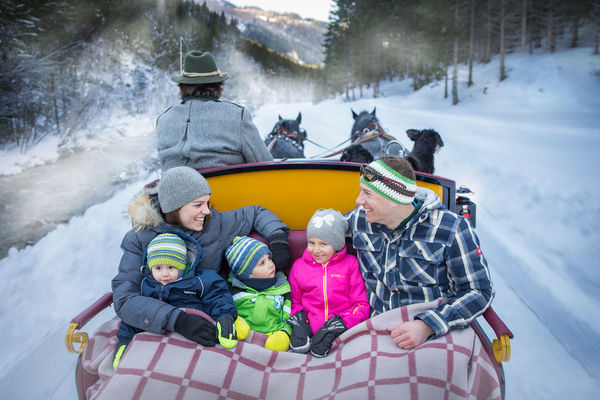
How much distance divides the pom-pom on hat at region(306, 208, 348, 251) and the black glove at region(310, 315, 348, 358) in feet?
1.42

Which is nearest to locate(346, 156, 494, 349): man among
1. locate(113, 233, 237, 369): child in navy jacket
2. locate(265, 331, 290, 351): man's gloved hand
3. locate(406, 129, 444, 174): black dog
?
locate(265, 331, 290, 351): man's gloved hand

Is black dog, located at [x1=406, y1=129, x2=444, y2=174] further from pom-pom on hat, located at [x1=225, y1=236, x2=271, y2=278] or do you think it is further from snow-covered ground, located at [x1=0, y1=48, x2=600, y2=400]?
pom-pom on hat, located at [x1=225, y1=236, x2=271, y2=278]

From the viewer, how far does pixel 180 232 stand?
2029 mm

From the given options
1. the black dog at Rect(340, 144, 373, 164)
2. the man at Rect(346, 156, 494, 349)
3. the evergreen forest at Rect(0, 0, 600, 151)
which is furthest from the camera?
the evergreen forest at Rect(0, 0, 600, 151)

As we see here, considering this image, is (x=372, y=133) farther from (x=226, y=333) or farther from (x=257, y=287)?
(x=226, y=333)

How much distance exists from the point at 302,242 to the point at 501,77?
53.7 feet

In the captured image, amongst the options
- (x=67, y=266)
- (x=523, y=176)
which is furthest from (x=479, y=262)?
(x=523, y=176)

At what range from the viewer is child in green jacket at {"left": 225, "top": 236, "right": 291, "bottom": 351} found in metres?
2.09

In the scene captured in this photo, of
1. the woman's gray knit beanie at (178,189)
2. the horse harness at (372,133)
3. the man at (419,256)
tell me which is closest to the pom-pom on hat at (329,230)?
the man at (419,256)

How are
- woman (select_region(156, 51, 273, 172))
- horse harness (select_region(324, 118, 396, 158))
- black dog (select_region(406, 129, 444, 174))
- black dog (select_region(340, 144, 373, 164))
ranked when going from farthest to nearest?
horse harness (select_region(324, 118, 396, 158)) < black dog (select_region(406, 129, 444, 174)) < black dog (select_region(340, 144, 373, 164)) < woman (select_region(156, 51, 273, 172))

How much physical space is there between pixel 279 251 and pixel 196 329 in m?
0.74

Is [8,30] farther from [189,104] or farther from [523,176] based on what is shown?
[523,176]

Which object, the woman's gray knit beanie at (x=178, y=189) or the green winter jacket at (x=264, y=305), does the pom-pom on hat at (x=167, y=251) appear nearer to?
the woman's gray knit beanie at (x=178, y=189)

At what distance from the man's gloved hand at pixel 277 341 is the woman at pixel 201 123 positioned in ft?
4.75
